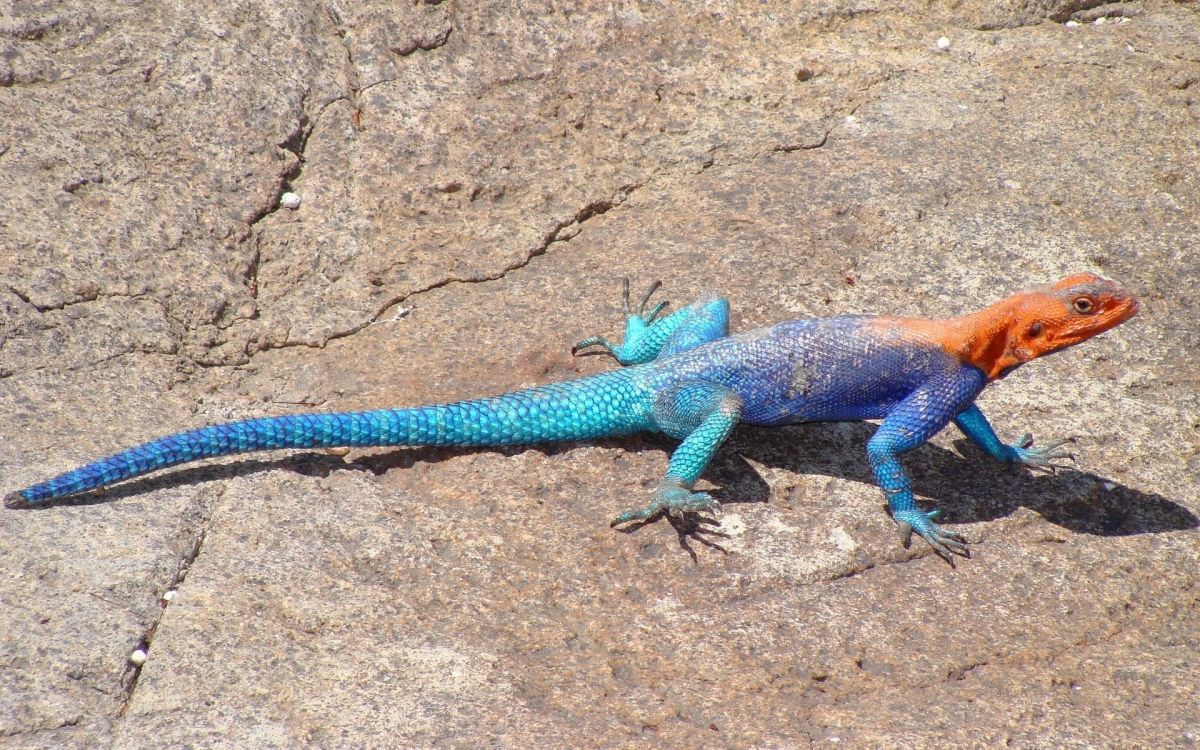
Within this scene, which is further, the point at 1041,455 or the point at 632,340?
the point at 632,340

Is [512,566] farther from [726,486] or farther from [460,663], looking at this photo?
[726,486]

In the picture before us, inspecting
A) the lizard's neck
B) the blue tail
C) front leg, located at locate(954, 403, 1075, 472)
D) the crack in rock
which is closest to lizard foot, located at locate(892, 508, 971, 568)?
front leg, located at locate(954, 403, 1075, 472)

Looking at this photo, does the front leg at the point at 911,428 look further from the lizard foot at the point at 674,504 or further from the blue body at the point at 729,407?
the lizard foot at the point at 674,504

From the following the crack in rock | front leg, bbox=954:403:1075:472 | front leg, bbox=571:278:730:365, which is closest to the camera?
the crack in rock

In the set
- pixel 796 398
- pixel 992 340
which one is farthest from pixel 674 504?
pixel 992 340

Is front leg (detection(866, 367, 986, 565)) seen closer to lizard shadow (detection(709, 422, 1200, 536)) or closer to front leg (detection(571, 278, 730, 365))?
lizard shadow (detection(709, 422, 1200, 536))

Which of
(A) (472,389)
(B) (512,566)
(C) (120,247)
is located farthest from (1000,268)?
(C) (120,247)

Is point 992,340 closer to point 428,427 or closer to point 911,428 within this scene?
point 911,428
